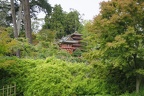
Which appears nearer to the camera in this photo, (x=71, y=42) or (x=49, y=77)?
(x=49, y=77)

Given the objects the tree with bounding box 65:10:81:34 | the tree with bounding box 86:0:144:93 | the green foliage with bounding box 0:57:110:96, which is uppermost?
the tree with bounding box 65:10:81:34

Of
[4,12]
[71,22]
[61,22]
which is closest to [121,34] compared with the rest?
[4,12]

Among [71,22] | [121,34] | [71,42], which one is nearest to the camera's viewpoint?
[121,34]

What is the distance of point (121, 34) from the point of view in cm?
774

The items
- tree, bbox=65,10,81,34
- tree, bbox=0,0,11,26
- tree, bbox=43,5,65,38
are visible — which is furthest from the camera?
tree, bbox=65,10,81,34

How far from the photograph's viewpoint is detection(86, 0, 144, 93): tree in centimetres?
758

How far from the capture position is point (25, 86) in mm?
9711

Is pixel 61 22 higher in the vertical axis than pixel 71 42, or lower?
higher

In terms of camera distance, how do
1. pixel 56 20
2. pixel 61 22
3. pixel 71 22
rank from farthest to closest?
1. pixel 71 22
2. pixel 61 22
3. pixel 56 20

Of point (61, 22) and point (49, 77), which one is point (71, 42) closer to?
point (61, 22)

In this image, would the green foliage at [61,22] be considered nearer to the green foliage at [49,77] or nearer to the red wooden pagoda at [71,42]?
the red wooden pagoda at [71,42]

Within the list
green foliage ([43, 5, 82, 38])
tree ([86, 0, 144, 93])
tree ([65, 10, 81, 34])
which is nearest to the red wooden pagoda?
green foliage ([43, 5, 82, 38])

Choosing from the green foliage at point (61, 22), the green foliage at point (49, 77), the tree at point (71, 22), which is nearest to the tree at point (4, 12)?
the green foliage at point (61, 22)

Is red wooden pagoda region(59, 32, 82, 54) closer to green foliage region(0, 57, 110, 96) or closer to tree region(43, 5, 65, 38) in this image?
tree region(43, 5, 65, 38)
